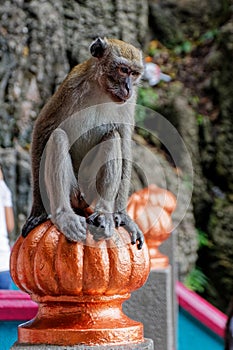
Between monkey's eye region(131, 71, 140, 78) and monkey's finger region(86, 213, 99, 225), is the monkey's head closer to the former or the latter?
monkey's eye region(131, 71, 140, 78)

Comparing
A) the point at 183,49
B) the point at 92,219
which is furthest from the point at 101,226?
the point at 183,49

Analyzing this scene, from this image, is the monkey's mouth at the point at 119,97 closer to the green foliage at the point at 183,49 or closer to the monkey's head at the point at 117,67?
the monkey's head at the point at 117,67

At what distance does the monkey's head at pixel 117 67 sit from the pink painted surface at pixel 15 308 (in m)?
1.08

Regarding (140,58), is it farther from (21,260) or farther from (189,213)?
(189,213)

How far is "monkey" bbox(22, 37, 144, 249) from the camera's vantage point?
240 cm

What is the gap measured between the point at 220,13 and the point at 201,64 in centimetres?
88

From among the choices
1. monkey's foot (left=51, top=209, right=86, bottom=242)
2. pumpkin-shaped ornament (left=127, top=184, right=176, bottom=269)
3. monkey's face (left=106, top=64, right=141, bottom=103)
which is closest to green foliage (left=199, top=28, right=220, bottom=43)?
pumpkin-shaped ornament (left=127, top=184, right=176, bottom=269)

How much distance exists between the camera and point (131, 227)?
7.99ft

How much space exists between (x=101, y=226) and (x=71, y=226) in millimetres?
133

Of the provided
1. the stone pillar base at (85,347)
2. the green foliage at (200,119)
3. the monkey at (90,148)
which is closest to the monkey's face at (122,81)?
the monkey at (90,148)

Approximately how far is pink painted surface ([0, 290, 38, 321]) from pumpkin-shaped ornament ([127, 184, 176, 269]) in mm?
741

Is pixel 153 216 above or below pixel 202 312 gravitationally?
above

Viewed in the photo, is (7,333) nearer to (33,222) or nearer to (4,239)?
(33,222)

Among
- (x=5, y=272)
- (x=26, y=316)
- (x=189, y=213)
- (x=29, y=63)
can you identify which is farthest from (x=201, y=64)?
(x=26, y=316)
